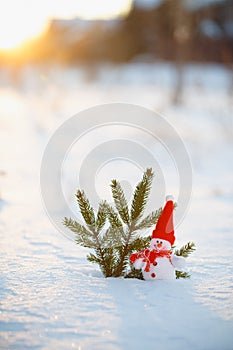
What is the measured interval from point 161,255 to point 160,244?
0.24 ft

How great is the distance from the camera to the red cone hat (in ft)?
7.74

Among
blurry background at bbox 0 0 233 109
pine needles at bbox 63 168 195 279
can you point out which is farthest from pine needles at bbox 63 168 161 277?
blurry background at bbox 0 0 233 109

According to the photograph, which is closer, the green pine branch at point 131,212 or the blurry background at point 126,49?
the green pine branch at point 131,212

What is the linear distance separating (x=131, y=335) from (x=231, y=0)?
26638 mm

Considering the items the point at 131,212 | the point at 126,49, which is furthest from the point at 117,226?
the point at 126,49

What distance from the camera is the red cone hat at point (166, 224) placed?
2.36 m

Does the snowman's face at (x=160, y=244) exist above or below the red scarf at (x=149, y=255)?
above

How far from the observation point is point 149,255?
8.06ft

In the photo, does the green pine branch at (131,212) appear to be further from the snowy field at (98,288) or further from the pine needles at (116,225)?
the snowy field at (98,288)

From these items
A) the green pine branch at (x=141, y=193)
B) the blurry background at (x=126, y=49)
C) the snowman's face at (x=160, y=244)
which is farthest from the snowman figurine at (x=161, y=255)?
the blurry background at (x=126, y=49)

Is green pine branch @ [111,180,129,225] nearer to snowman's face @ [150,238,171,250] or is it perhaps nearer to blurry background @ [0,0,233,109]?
snowman's face @ [150,238,171,250]

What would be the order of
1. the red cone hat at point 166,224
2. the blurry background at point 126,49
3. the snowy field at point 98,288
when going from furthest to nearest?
the blurry background at point 126,49 < the red cone hat at point 166,224 < the snowy field at point 98,288

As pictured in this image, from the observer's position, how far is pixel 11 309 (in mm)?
2209

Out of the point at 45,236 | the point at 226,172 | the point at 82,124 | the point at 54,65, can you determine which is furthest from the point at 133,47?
the point at 45,236
